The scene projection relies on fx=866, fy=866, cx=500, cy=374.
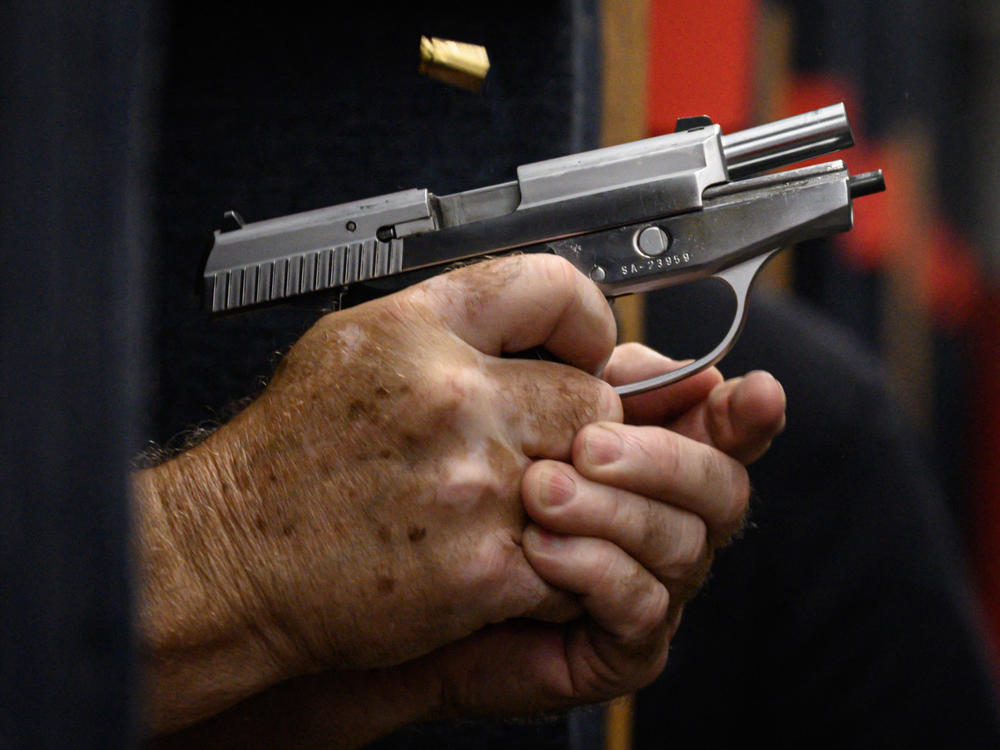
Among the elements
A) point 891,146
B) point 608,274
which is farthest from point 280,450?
point 891,146

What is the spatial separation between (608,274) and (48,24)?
396mm

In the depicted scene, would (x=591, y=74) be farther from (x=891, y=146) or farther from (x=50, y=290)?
(x=50, y=290)

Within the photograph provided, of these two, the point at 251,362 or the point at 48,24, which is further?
the point at 251,362

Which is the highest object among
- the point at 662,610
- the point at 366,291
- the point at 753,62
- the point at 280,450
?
the point at 753,62

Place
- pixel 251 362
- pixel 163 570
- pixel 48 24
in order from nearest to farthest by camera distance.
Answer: pixel 48 24, pixel 163 570, pixel 251 362

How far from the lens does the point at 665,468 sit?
50cm

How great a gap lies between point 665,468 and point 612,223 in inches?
5.9

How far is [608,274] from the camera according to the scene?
0.53 meters

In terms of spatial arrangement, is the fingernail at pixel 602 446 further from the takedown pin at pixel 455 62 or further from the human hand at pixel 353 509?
the takedown pin at pixel 455 62

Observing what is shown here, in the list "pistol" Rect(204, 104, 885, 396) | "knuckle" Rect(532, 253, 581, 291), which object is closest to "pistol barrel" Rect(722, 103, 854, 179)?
"pistol" Rect(204, 104, 885, 396)

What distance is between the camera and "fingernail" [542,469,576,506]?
1.54ft

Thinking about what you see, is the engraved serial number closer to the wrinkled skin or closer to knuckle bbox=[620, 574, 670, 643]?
the wrinkled skin

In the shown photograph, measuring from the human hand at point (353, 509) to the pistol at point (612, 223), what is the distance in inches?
2.5

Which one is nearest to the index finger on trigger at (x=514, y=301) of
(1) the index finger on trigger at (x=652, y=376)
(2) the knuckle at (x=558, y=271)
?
(2) the knuckle at (x=558, y=271)
